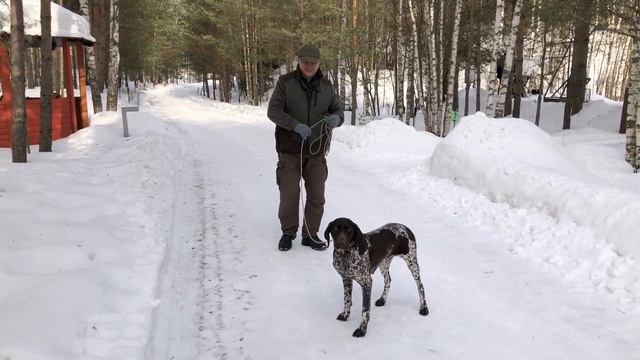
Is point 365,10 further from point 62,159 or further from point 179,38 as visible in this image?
point 179,38

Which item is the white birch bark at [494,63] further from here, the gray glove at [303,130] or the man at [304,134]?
the gray glove at [303,130]

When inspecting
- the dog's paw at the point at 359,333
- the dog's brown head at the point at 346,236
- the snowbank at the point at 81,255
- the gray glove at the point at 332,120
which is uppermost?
the gray glove at the point at 332,120

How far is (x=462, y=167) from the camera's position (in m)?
8.61

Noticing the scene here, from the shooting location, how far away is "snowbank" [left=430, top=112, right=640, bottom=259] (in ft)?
17.3

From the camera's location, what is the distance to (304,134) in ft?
17.3

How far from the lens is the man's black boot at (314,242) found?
5.74m

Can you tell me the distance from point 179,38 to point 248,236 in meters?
43.6

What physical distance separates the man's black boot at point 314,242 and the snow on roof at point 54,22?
1103cm

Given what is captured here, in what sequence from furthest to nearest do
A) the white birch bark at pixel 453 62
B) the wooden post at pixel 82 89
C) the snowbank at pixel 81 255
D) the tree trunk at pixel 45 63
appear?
the white birch bark at pixel 453 62
the wooden post at pixel 82 89
the tree trunk at pixel 45 63
the snowbank at pixel 81 255

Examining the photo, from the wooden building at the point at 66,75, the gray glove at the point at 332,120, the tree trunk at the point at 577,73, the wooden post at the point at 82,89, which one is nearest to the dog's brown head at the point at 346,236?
the gray glove at the point at 332,120

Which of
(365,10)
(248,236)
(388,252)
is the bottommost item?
(248,236)

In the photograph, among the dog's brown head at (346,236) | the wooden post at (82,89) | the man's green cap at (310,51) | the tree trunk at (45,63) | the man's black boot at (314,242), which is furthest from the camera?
the wooden post at (82,89)

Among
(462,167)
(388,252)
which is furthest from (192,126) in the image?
(388,252)

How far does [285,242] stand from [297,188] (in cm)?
68
